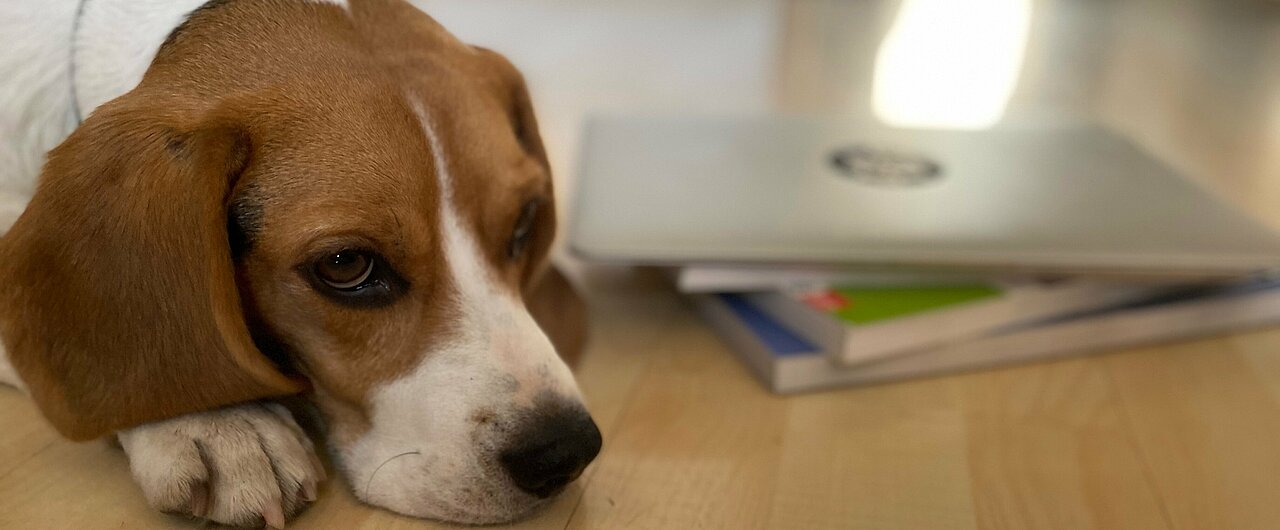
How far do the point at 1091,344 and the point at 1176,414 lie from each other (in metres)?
0.22

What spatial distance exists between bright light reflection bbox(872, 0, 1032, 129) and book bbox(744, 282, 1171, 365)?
70 cm

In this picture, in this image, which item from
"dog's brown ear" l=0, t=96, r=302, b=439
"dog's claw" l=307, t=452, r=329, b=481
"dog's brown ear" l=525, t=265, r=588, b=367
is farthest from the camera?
"dog's brown ear" l=525, t=265, r=588, b=367

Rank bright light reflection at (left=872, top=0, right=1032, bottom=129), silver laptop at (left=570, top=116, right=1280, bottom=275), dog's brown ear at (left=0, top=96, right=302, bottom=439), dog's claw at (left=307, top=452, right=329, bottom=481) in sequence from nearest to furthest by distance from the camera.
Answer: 1. dog's brown ear at (left=0, top=96, right=302, bottom=439)
2. dog's claw at (left=307, top=452, right=329, bottom=481)
3. silver laptop at (left=570, top=116, right=1280, bottom=275)
4. bright light reflection at (left=872, top=0, right=1032, bottom=129)

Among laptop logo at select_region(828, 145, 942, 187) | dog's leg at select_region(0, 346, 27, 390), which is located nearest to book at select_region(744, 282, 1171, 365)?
laptop logo at select_region(828, 145, 942, 187)

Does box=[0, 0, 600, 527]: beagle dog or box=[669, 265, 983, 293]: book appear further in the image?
box=[669, 265, 983, 293]: book

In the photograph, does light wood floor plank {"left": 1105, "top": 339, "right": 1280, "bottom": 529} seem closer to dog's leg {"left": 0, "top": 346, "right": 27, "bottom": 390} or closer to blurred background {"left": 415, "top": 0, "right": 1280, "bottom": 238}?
blurred background {"left": 415, "top": 0, "right": 1280, "bottom": 238}

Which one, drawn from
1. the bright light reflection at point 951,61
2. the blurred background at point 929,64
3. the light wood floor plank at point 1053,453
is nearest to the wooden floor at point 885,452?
the light wood floor plank at point 1053,453

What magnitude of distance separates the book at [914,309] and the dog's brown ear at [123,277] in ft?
2.76

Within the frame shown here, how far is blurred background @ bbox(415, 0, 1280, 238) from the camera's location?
231 cm

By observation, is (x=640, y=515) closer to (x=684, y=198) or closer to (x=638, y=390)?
(x=638, y=390)

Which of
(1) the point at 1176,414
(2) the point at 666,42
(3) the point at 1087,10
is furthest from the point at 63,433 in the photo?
(3) the point at 1087,10

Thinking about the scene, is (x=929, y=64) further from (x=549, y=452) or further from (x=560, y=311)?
(x=549, y=452)

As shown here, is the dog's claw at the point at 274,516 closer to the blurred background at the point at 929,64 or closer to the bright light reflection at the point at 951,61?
the blurred background at the point at 929,64

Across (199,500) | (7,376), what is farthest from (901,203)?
(7,376)
